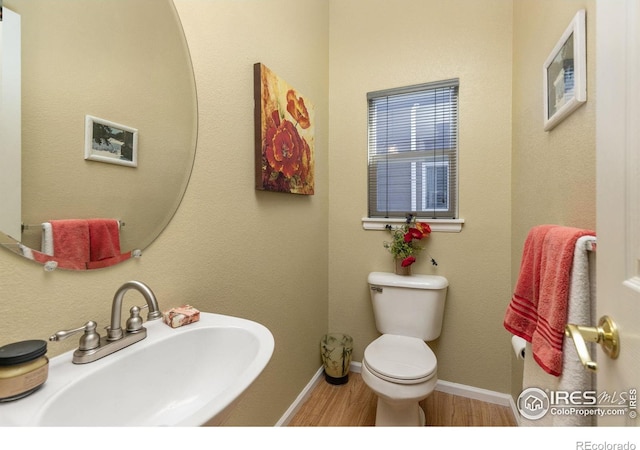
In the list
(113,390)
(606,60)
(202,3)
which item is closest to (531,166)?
(606,60)

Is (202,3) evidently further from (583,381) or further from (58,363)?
(583,381)

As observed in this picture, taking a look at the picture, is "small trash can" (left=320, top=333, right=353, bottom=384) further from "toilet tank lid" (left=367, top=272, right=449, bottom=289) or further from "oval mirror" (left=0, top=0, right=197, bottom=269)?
"oval mirror" (left=0, top=0, right=197, bottom=269)

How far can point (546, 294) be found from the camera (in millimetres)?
801

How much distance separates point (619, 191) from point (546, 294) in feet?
1.57

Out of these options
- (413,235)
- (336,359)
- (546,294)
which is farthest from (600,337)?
(336,359)

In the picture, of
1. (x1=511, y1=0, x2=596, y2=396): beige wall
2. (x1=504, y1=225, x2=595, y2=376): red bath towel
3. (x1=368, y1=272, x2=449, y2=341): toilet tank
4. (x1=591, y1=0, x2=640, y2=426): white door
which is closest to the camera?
(x1=591, y1=0, x2=640, y2=426): white door

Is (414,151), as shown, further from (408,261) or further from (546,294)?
(546,294)

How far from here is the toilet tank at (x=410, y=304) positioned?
1.64 meters

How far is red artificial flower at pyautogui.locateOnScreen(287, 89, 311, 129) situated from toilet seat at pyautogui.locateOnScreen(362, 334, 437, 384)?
1320mm

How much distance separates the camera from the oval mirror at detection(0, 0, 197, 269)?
625mm

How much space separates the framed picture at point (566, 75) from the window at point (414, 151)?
65cm

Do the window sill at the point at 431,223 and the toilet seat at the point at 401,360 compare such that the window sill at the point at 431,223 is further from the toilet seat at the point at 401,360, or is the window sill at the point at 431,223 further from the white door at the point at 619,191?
the white door at the point at 619,191

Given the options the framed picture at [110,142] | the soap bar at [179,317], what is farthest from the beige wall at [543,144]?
the framed picture at [110,142]

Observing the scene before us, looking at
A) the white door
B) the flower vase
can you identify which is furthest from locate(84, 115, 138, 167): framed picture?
the flower vase
